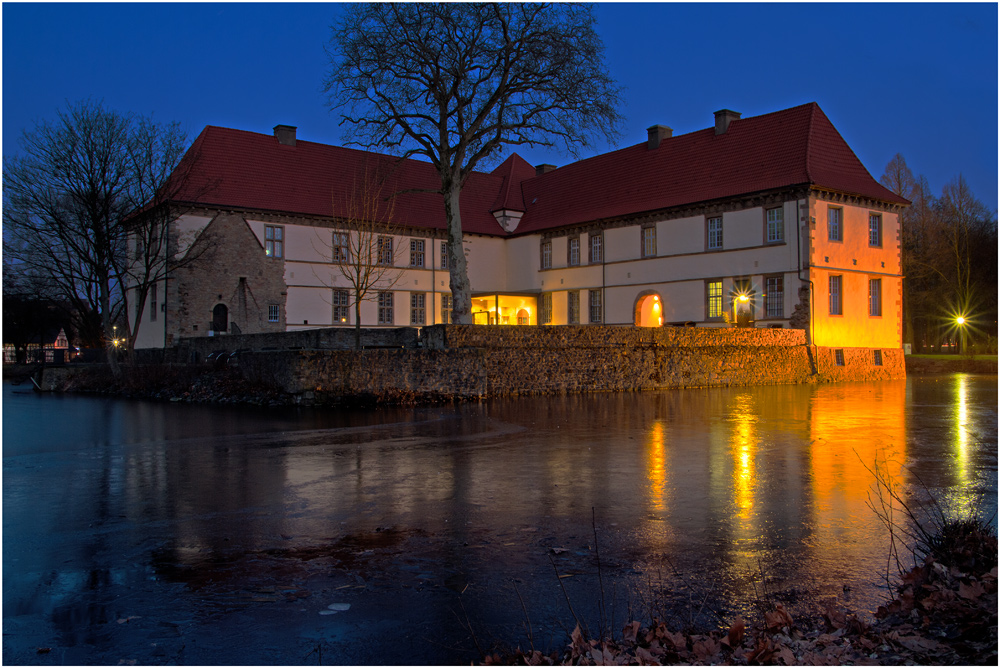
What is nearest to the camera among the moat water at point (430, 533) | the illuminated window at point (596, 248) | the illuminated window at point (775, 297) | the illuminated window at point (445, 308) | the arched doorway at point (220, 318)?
the moat water at point (430, 533)

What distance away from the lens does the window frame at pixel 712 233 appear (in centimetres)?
3738

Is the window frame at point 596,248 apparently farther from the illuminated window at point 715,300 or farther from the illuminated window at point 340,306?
the illuminated window at point 340,306

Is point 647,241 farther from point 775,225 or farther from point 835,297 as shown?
point 835,297

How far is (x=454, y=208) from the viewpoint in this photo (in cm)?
3155

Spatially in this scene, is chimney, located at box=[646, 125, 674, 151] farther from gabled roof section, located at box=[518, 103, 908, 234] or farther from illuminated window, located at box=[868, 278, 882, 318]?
illuminated window, located at box=[868, 278, 882, 318]

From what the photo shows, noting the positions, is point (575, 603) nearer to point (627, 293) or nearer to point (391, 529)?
point (391, 529)

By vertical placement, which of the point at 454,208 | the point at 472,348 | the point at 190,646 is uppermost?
the point at 454,208

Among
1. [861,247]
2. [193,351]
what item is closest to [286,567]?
[193,351]

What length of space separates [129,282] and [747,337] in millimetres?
32311

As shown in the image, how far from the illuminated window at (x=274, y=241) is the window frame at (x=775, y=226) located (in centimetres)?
2417

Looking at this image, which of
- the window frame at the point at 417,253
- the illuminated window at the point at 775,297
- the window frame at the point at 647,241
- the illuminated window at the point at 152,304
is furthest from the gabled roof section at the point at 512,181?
the illuminated window at the point at 152,304

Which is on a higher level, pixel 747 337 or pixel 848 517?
pixel 747 337

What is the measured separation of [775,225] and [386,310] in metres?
21.2

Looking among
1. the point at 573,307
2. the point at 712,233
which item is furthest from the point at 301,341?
the point at 712,233
